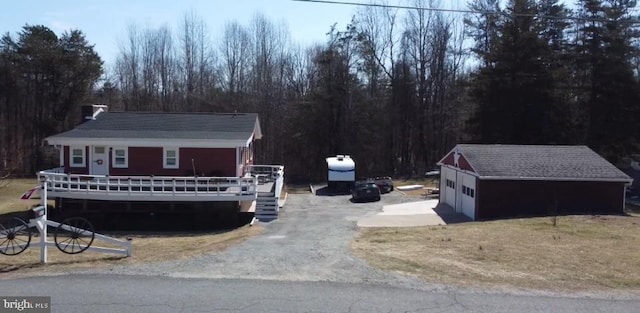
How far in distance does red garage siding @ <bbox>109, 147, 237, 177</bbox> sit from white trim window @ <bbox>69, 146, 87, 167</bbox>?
5.07 feet

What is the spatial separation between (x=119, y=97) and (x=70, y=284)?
6037 centimetres

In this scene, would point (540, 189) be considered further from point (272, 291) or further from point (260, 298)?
point (260, 298)

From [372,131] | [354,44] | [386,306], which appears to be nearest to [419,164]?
[372,131]

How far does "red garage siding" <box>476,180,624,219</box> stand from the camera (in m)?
28.1

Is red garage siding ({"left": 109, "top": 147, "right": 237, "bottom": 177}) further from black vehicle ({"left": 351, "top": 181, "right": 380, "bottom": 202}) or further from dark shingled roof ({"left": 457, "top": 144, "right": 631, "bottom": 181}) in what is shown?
dark shingled roof ({"left": 457, "top": 144, "right": 631, "bottom": 181})

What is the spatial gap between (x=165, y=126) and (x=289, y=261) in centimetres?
2067

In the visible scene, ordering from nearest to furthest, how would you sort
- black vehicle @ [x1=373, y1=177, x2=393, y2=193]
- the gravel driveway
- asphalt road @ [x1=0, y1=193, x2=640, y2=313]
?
asphalt road @ [x1=0, y1=193, x2=640, y2=313] → the gravel driveway → black vehicle @ [x1=373, y1=177, x2=393, y2=193]

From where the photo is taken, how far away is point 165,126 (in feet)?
105

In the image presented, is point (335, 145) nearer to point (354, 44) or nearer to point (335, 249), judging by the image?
point (354, 44)

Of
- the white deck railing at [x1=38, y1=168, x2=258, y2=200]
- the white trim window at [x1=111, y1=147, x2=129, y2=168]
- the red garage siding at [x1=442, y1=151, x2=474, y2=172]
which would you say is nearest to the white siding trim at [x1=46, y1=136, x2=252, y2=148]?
the white trim window at [x1=111, y1=147, x2=129, y2=168]

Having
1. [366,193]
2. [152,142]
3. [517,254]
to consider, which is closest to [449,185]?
[366,193]

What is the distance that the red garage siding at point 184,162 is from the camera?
2947 cm

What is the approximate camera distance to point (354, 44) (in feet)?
190

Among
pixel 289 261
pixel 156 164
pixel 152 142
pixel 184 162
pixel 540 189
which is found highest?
pixel 152 142
